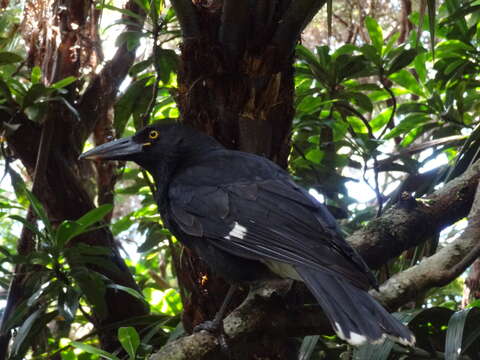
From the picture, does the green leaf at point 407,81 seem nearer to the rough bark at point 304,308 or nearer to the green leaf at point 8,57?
the rough bark at point 304,308

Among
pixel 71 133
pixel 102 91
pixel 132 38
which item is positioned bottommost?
pixel 71 133

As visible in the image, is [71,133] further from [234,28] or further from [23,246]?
[234,28]

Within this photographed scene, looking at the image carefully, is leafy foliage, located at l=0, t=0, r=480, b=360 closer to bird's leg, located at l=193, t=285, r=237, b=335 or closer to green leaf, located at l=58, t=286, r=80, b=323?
green leaf, located at l=58, t=286, r=80, b=323

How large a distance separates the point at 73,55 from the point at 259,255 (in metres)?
2.10

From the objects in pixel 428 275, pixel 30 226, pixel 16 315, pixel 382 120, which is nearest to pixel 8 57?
pixel 30 226

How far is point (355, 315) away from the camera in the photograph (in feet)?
5.85

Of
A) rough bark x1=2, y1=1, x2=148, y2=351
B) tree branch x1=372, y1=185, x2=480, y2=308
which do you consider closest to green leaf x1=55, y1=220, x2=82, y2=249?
rough bark x1=2, y1=1, x2=148, y2=351

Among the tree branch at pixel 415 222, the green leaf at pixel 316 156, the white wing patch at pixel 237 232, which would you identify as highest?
the green leaf at pixel 316 156

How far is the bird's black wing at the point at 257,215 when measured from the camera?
2.01 m

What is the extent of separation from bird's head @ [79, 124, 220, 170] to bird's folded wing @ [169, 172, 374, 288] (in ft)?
0.80

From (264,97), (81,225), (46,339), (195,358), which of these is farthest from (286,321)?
(46,339)

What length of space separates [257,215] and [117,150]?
32.6 inches

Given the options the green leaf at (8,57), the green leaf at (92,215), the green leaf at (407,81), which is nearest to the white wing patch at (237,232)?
the green leaf at (92,215)

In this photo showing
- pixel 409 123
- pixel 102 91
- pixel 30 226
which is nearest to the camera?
pixel 30 226
